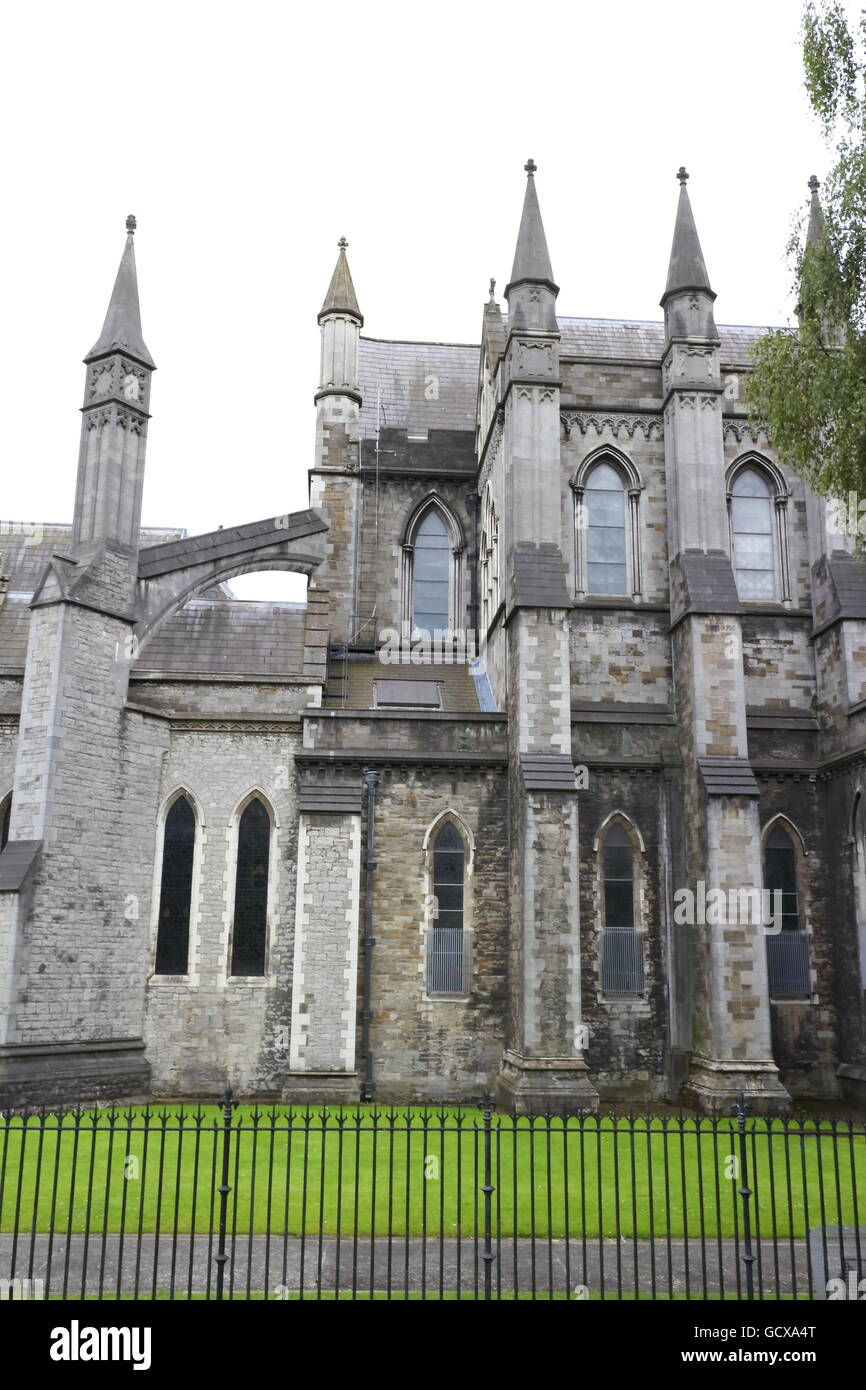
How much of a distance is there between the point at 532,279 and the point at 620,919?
12447 mm

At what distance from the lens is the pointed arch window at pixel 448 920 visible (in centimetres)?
2053

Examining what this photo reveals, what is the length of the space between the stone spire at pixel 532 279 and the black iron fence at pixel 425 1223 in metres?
15.1

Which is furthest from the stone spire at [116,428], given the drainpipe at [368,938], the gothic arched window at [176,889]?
the drainpipe at [368,938]

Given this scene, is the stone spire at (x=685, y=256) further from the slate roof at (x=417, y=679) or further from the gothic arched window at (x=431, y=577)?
the slate roof at (x=417, y=679)

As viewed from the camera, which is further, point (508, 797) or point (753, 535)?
point (753, 535)

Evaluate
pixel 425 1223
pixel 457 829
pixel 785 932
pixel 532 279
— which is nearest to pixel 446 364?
pixel 532 279

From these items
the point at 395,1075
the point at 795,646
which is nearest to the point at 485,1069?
the point at 395,1075

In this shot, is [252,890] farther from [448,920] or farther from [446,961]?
[446,961]

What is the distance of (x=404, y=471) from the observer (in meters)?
28.0

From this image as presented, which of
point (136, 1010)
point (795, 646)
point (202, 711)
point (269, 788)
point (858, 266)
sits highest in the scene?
point (858, 266)

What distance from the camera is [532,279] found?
22203 millimetres

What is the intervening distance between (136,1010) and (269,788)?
4.59 meters

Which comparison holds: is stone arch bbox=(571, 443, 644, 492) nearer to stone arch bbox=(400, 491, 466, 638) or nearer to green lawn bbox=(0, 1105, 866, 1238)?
stone arch bbox=(400, 491, 466, 638)
